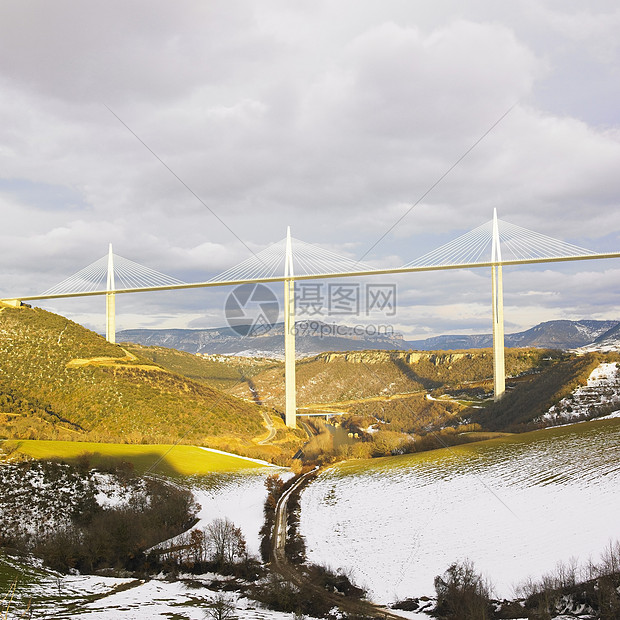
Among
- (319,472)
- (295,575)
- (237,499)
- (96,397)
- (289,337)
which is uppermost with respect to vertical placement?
(289,337)

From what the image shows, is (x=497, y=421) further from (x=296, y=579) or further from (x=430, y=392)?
(x=296, y=579)

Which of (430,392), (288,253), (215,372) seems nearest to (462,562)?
(288,253)

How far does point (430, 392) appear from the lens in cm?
3831

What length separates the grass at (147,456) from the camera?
53.2ft

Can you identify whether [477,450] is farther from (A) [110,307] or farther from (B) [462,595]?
(A) [110,307]

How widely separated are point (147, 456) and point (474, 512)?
40.9 ft

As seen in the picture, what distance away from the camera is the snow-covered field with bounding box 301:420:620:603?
421 inches

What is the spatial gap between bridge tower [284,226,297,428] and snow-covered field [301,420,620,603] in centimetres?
899

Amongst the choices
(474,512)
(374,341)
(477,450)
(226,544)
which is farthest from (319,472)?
(374,341)

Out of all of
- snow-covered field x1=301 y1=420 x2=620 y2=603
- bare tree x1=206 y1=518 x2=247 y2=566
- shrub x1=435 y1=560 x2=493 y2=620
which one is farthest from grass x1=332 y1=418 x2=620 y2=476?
shrub x1=435 y1=560 x2=493 y2=620

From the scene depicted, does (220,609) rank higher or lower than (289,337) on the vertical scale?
lower

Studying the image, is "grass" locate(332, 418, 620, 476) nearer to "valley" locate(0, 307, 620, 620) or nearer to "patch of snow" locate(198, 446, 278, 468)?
"valley" locate(0, 307, 620, 620)

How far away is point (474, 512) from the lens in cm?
1350

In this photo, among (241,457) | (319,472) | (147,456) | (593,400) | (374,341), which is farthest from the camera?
(374,341)
